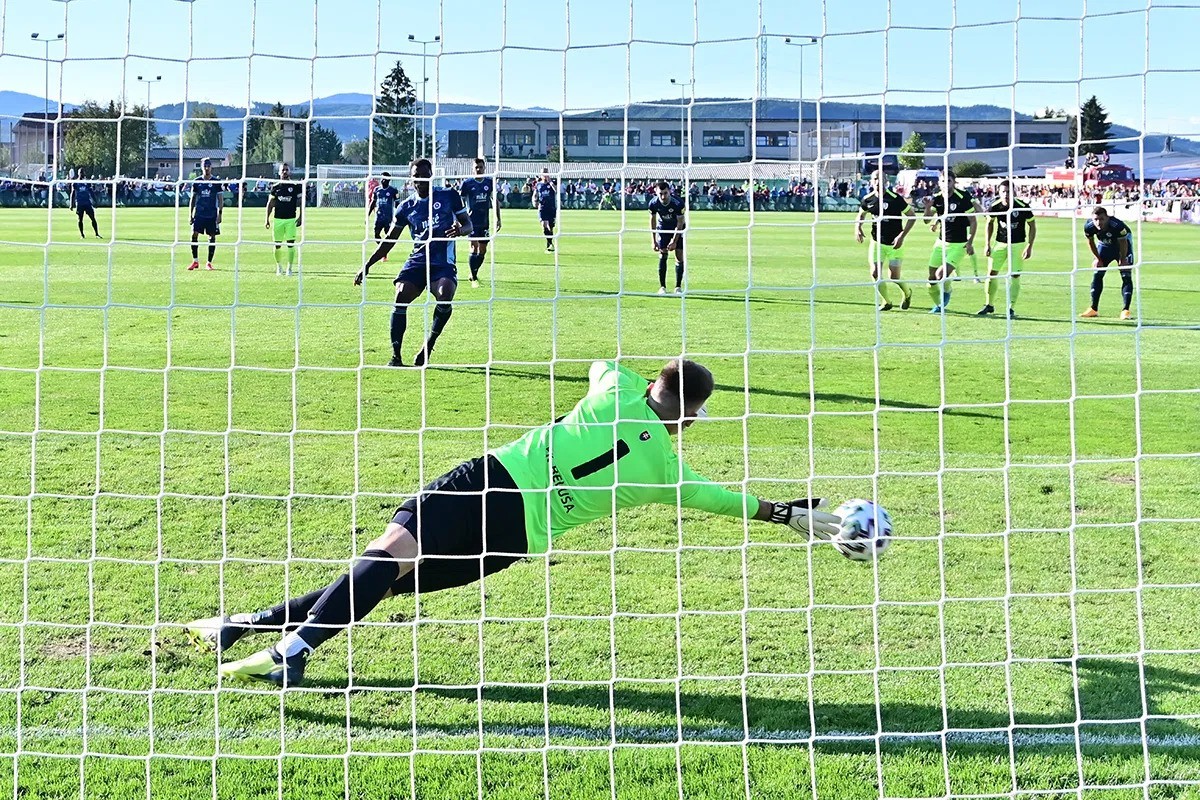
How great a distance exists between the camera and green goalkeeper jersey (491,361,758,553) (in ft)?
16.8

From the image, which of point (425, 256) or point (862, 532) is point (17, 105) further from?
point (425, 256)

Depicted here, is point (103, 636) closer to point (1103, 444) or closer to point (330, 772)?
point (330, 772)

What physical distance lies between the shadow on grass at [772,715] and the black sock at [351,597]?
0.26 meters

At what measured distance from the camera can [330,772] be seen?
178 inches

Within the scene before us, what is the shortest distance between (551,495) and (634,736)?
1023mm

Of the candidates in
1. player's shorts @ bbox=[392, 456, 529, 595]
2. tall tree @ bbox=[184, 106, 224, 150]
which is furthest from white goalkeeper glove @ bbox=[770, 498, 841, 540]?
tall tree @ bbox=[184, 106, 224, 150]

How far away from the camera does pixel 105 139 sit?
10.7 meters

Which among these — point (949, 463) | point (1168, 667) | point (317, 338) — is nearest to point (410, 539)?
point (1168, 667)

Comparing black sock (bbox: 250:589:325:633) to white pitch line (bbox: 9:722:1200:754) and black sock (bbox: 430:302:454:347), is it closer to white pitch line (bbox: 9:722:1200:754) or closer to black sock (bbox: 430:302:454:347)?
white pitch line (bbox: 9:722:1200:754)

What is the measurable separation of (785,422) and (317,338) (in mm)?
7083

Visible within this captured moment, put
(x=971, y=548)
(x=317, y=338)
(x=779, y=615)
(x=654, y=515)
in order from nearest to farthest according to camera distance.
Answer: (x=779, y=615), (x=971, y=548), (x=654, y=515), (x=317, y=338)

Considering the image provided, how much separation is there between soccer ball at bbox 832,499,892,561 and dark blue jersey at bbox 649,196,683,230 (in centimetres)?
1316

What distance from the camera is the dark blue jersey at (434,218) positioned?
12.4m

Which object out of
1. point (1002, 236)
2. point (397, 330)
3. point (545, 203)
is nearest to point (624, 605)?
point (397, 330)
